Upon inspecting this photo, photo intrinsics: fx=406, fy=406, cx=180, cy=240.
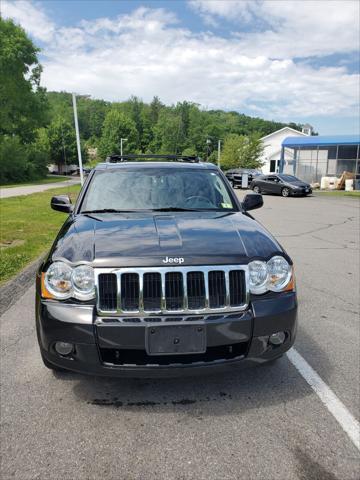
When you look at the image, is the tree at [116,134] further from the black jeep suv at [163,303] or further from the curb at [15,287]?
the black jeep suv at [163,303]

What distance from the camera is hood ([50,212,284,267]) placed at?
2658 millimetres

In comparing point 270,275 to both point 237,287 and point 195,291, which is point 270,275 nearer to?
point 237,287

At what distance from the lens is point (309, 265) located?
7066mm

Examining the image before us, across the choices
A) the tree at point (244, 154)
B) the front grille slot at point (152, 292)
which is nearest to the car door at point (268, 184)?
the front grille slot at point (152, 292)

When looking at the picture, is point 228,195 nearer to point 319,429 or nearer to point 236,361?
point 236,361

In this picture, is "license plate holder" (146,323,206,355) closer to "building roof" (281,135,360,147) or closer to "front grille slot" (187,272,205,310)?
"front grille slot" (187,272,205,310)

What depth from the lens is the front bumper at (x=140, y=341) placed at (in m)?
2.50

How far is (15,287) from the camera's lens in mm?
5516

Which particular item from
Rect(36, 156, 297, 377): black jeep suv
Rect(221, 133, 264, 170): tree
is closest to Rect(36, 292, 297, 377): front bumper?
Rect(36, 156, 297, 377): black jeep suv

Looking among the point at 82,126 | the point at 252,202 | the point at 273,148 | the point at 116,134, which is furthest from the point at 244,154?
the point at 82,126

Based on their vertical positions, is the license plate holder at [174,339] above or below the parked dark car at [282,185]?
above

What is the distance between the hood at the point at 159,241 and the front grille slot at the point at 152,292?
9cm

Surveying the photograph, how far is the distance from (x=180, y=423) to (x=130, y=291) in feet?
3.07

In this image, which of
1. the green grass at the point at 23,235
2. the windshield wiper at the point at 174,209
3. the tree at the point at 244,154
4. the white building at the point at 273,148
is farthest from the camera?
the white building at the point at 273,148
